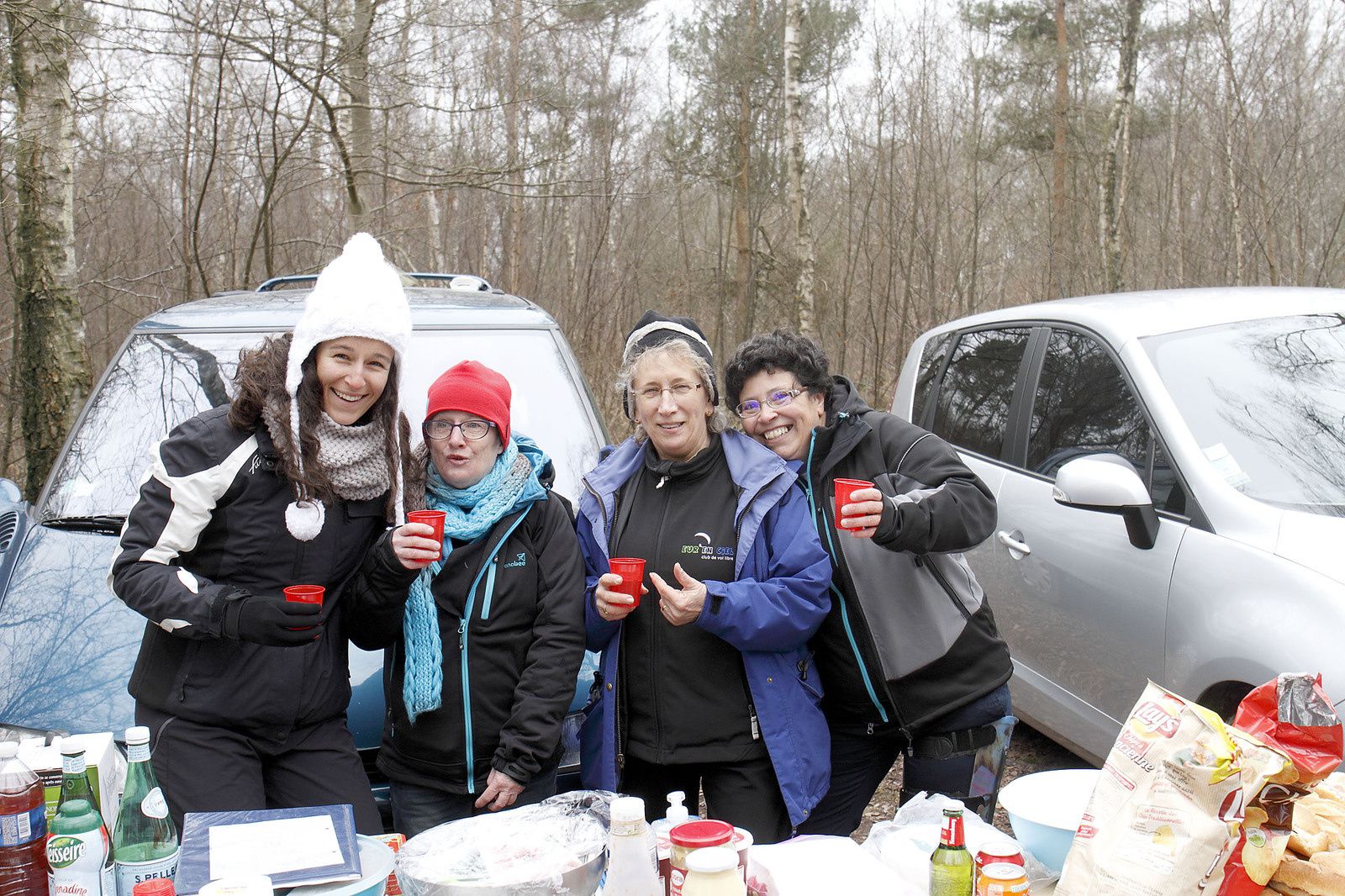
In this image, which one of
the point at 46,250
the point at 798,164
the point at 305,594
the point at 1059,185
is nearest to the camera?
the point at 305,594

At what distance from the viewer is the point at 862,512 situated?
2547 mm

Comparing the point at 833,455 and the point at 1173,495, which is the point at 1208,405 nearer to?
the point at 1173,495

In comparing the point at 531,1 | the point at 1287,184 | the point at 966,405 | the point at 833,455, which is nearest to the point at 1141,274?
the point at 1287,184

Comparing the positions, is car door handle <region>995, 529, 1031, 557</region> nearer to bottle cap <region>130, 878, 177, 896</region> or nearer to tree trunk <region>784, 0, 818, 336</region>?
bottle cap <region>130, 878, 177, 896</region>

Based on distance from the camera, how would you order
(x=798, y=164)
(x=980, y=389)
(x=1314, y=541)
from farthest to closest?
1. (x=798, y=164)
2. (x=980, y=389)
3. (x=1314, y=541)

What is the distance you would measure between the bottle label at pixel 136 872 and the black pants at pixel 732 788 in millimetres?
1279

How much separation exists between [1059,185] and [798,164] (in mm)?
3827

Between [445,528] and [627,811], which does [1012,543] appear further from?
[627,811]

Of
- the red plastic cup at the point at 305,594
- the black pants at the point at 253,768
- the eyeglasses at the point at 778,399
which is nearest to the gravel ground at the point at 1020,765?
the eyeglasses at the point at 778,399

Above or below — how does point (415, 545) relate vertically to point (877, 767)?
above

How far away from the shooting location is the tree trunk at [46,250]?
682 cm

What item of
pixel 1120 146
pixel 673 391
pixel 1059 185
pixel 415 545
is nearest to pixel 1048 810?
pixel 673 391

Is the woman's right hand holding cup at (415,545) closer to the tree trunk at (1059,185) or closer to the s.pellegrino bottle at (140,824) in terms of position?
the s.pellegrino bottle at (140,824)

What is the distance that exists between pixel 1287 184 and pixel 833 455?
11.1m
